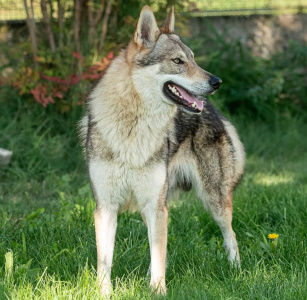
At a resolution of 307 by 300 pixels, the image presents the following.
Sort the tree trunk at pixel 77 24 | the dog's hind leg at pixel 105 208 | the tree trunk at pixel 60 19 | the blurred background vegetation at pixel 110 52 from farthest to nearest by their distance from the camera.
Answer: the tree trunk at pixel 60 19
the tree trunk at pixel 77 24
the blurred background vegetation at pixel 110 52
the dog's hind leg at pixel 105 208

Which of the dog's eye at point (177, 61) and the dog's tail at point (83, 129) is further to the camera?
the dog's tail at point (83, 129)

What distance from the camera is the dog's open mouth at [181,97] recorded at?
148 inches

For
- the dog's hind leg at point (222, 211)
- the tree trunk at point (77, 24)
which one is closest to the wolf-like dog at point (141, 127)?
the dog's hind leg at point (222, 211)

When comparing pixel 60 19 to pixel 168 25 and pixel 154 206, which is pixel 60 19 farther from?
pixel 154 206

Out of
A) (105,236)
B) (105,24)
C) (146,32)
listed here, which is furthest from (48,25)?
(105,236)

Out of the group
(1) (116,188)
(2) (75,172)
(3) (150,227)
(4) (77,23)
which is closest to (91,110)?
(1) (116,188)

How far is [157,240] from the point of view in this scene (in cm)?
367

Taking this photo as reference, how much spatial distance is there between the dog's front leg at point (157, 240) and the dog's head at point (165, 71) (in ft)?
2.34

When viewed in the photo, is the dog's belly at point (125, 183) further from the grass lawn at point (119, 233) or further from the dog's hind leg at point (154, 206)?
the grass lawn at point (119, 233)

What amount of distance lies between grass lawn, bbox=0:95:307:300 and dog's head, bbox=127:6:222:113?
1.11 meters

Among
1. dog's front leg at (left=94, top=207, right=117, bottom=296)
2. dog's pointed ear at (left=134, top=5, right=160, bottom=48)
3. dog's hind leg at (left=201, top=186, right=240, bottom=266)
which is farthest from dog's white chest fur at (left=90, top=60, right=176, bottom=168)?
dog's hind leg at (left=201, top=186, right=240, bottom=266)

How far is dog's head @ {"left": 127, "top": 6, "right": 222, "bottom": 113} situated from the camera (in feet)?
12.3

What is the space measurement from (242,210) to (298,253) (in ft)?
3.32

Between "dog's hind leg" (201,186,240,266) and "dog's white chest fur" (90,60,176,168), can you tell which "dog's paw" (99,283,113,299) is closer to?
"dog's white chest fur" (90,60,176,168)
